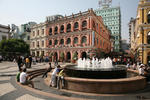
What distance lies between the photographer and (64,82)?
6625 millimetres

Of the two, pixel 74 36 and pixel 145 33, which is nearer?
pixel 145 33

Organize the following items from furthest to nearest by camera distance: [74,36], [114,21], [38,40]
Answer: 1. [114,21]
2. [38,40]
3. [74,36]

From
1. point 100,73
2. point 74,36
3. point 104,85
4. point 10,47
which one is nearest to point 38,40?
point 10,47

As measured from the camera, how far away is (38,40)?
38.2 m

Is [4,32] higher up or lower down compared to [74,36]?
higher up

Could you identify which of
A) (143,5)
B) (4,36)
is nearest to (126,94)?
(143,5)

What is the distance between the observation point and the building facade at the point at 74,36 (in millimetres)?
25723

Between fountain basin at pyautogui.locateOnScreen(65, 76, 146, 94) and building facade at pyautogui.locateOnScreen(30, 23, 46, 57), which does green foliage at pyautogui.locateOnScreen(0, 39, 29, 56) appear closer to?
building facade at pyautogui.locateOnScreen(30, 23, 46, 57)

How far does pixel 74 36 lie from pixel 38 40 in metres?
17.2

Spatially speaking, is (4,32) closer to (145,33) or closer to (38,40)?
(38,40)

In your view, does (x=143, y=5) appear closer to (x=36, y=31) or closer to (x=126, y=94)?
(x=126, y=94)

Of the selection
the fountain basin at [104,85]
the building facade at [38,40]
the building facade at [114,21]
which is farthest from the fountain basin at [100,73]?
the building facade at [114,21]

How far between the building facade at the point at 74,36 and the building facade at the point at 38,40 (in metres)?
2.32

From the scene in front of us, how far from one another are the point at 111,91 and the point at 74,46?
23.3m
